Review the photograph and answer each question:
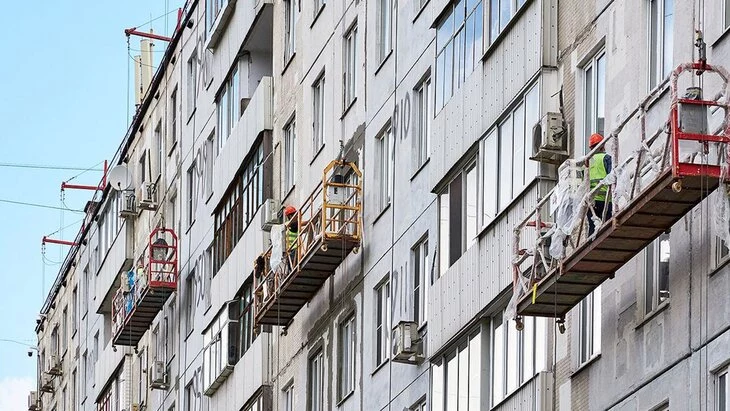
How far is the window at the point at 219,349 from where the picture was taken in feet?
186

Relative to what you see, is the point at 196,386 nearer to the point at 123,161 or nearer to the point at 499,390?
the point at 123,161

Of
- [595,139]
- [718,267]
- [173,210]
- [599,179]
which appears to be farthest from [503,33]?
[173,210]

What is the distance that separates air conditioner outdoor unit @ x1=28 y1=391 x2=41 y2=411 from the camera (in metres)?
97.7

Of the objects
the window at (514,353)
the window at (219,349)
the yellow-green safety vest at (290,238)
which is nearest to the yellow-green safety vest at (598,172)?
the window at (514,353)

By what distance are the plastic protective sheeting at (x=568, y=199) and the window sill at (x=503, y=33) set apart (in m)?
5.19

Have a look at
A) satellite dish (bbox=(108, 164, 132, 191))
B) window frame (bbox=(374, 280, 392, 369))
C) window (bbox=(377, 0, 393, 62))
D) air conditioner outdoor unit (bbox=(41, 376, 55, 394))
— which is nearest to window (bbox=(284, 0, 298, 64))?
window (bbox=(377, 0, 393, 62))

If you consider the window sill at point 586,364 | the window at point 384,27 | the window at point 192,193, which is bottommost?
the window sill at point 586,364

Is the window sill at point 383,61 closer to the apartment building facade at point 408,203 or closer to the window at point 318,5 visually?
the apartment building facade at point 408,203

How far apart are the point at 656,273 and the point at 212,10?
114ft

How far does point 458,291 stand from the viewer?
36.8m

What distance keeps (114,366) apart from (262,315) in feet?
87.0

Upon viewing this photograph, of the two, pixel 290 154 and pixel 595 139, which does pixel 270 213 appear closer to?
pixel 290 154

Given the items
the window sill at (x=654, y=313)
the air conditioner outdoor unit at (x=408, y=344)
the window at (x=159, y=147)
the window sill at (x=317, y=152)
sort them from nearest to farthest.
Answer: the window sill at (x=654, y=313) → the air conditioner outdoor unit at (x=408, y=344) → the window sill at (x=317, y=152) → the window at (x=159, y=147)

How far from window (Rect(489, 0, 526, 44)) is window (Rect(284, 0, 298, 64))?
1735 cm
